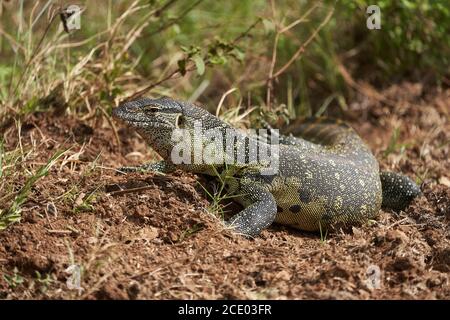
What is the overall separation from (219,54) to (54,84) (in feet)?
6.08

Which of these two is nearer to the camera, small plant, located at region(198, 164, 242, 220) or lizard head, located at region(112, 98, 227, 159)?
small plant, located at region(198, 164, 242, 220)

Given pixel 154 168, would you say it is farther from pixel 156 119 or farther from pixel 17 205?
pixel 17 205

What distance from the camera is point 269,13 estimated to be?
10.9 metres

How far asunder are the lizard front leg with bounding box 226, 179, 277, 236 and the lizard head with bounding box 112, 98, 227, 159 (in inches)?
30.3

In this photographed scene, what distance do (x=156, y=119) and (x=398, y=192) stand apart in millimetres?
2711

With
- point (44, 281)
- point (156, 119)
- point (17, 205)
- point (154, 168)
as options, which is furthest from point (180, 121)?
point (44, 281)

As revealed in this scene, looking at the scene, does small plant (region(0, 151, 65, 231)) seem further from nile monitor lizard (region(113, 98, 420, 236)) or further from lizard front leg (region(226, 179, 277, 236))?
lizard front leg (region(226, 179, 277, 236))

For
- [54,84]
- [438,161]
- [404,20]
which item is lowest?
[438,161]

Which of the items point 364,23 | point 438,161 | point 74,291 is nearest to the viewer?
point 74,291

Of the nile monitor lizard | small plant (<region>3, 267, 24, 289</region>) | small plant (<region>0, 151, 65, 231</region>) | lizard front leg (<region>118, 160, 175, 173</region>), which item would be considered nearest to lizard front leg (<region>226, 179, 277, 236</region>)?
the nile monitor lizard

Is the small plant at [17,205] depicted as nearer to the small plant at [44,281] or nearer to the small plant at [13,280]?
the small plant at [13,280]

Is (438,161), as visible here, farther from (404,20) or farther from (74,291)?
(74,291)

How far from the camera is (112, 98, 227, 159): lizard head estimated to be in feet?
21.5
